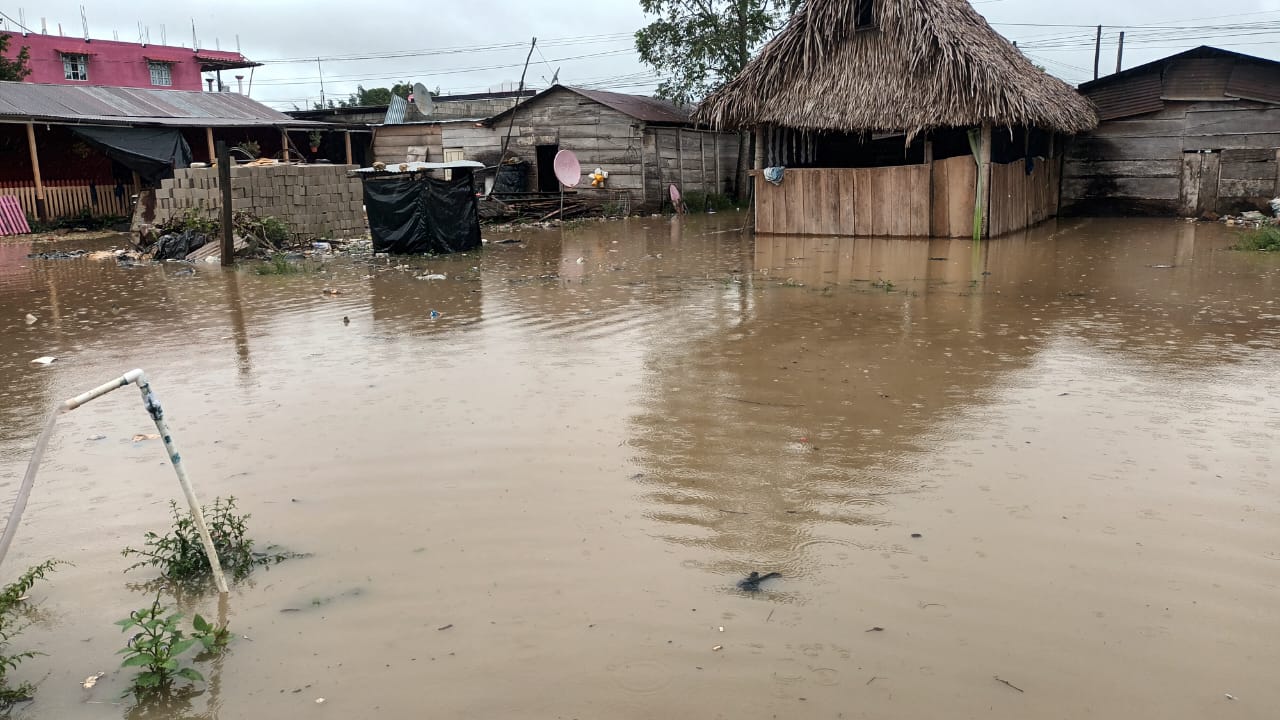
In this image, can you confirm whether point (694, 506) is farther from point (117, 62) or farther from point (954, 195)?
point (117, 62)

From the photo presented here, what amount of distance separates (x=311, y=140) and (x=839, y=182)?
715 inches

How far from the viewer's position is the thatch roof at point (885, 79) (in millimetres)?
14594

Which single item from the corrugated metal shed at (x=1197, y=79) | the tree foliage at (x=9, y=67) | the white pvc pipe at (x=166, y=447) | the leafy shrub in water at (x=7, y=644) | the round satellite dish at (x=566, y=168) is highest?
the tree foliage at (x=9, y=67)

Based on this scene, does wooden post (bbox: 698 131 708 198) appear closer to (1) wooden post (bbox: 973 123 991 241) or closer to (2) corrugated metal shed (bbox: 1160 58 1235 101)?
(2) corrugated metal shed (bbox: 1160 58 1235 101)

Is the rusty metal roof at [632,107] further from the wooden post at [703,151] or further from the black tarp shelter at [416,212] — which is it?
the black tarp shelter at [416,212]

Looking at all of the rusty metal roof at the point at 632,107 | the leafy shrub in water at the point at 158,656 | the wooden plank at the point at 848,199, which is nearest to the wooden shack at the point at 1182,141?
the wooden plank at the point at 848,199

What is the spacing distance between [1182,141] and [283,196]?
18.0 meters

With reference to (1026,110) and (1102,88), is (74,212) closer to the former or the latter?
(1026,110)

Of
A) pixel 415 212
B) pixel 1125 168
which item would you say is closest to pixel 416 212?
pixel 415 212

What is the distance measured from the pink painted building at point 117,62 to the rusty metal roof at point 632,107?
64.5 ft

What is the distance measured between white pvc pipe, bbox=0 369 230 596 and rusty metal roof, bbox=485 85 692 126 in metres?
20.2

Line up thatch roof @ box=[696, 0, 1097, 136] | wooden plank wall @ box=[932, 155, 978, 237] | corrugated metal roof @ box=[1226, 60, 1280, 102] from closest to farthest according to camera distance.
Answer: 1. thatch roof @ box=[696, 0, 1097, 136]
2. wooden plank wall @ box=[932, 155, 978, 237]
3. corrugated metal roof @ box=[1226, 60, 1280, 102]

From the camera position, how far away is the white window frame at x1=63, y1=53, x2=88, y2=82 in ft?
123

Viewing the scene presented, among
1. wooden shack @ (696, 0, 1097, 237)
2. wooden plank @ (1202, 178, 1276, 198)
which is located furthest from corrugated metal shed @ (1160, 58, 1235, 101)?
wooden shack @ (696, 0, 1097, 237)
